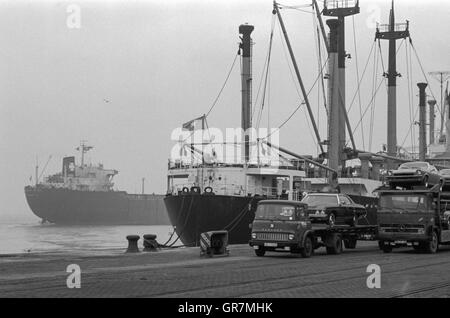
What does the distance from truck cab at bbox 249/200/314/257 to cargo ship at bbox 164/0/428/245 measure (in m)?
15.4

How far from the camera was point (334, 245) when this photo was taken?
2512 cm

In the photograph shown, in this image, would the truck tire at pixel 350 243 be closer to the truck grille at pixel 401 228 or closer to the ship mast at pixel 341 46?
the truck grille at pixel 401 228

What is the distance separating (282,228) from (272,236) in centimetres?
52

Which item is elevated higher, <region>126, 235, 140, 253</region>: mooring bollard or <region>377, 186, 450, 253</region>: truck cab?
<region>377, 186, 450, 253</region>: truck cab

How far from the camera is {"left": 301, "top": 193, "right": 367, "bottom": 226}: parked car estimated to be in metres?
25.0

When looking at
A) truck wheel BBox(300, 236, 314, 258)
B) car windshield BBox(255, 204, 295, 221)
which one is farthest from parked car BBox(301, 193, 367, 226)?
car windshield BBox(255, 204, 295, 221)

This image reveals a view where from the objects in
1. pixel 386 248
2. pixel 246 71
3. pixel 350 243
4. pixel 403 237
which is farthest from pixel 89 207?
pixel 403 237

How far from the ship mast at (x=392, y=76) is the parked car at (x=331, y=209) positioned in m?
31.8

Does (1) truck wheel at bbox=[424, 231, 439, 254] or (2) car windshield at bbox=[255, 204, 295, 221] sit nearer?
(2) car windshield at bbox=[255, 204, 295, 221]

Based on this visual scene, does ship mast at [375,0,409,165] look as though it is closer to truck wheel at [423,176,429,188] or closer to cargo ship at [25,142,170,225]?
truck wheel at [423,176,429,188]

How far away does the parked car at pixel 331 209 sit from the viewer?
82.0ft

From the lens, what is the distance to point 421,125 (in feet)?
212

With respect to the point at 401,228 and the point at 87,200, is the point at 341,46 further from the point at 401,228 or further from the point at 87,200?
the point at 87,200
